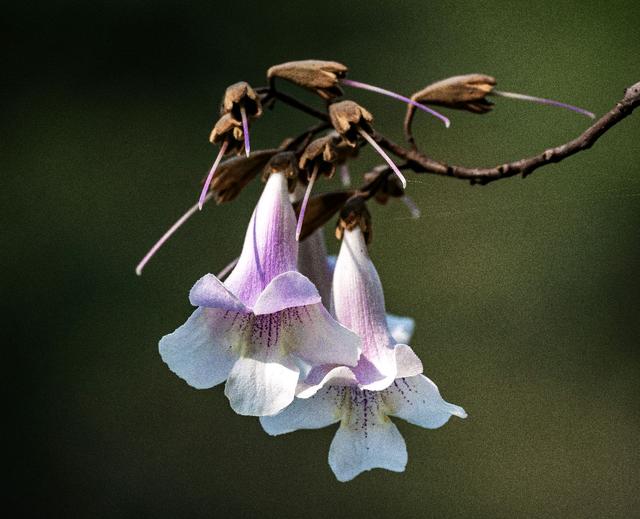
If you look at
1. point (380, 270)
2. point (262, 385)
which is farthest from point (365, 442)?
point (380, 270)

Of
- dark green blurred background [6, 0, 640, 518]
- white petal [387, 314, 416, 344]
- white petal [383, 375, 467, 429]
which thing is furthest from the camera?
dark green blurred background [6, 0, 640, 518]

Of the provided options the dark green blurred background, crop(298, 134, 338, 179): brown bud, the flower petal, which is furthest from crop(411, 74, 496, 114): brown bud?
the dark green blurred background

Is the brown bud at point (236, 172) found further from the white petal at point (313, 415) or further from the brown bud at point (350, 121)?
the white petal at point (313, 415)

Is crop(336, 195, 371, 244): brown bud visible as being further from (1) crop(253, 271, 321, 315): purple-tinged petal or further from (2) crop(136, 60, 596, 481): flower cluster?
(1) crop(253, 271, 321, 315): purple-tinged petal

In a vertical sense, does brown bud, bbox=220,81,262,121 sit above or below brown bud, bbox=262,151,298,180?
above

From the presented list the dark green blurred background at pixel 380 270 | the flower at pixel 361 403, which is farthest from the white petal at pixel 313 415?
the dark green blurred background at pixel 380 270

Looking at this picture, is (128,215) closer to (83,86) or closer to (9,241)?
(9,241)

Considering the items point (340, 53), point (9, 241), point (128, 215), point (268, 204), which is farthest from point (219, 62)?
point (268, 204)
